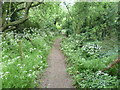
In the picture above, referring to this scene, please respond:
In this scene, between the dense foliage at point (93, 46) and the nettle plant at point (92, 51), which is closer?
the dense foliage at point (93, 46)

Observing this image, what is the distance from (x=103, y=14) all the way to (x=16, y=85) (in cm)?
1205

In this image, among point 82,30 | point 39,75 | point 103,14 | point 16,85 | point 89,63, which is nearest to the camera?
point 16,85

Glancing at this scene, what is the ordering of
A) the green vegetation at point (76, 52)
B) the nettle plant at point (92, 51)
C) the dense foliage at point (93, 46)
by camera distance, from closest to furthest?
the green vegetation at point (76, 52) → the dense foliage at point (93, 46) → the nettle plant at point (92, 51)

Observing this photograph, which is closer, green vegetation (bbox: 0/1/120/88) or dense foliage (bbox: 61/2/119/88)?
green vegetation (bbox: 0/1/120/88)

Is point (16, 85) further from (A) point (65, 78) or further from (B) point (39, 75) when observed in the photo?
(A) point (65, 78)

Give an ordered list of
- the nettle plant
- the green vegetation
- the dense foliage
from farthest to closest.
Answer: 1. the nettle plant
2. the dense foliage
3. the green vegetation

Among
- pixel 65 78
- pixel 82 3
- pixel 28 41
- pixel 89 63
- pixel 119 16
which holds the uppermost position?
pixel 82 3

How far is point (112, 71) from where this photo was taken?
18.5ft

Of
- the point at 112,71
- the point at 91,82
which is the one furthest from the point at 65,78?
the point at 112,71

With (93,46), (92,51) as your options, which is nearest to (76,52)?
(92,51)

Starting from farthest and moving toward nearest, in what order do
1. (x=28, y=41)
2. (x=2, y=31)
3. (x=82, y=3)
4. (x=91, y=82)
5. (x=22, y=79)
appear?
(x=82, y=3) → (x=28, y=41) → (x=2, y=31) → (x=91, y=82) → (x=22, y=79)

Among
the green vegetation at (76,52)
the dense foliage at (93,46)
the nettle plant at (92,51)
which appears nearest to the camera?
the green vegetation at (76,52)

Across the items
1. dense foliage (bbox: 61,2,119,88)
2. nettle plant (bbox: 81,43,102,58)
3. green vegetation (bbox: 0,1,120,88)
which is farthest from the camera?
nettle plant (bbox: 81,43,102,58)

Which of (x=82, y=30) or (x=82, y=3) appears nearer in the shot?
(x=82, y=3)
